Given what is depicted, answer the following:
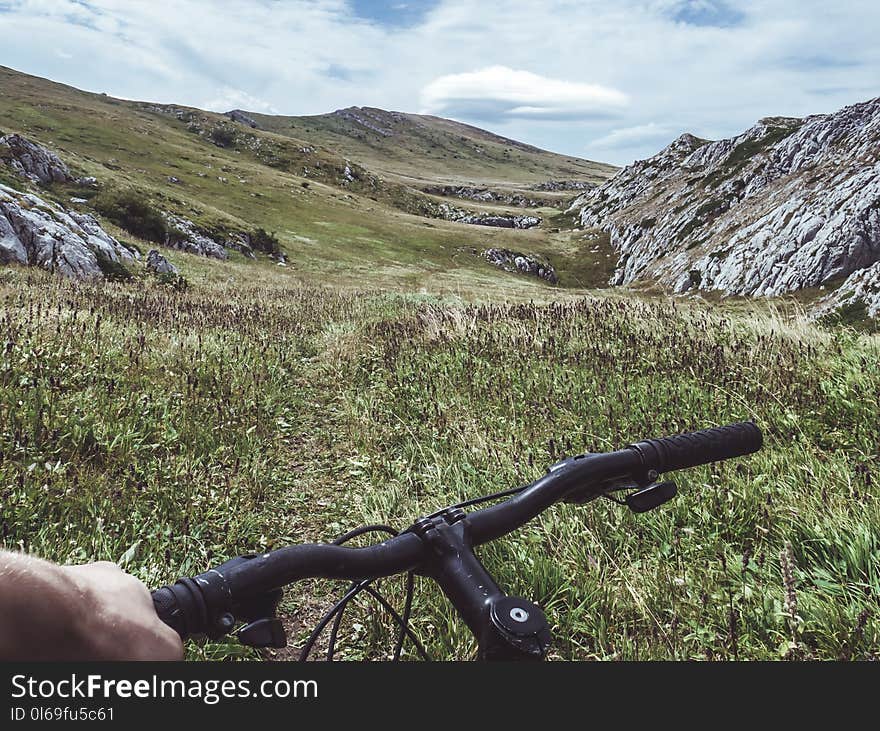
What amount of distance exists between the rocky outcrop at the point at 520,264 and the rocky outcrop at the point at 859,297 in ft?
161

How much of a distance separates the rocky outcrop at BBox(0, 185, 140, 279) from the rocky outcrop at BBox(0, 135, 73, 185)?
25.4 meters

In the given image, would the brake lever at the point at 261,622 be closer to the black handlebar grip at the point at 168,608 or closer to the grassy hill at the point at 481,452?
the black handlebar grip at the point at 168,608

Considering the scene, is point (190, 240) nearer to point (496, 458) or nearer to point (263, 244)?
point (263, 244)

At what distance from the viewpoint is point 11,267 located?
1762 cm

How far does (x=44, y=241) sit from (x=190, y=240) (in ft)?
73.3

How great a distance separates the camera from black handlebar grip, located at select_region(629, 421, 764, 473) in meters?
2.20

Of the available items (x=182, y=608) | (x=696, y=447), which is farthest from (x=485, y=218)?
(x=182, y=608)

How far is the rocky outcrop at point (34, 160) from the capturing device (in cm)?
4372

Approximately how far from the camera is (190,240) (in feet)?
139

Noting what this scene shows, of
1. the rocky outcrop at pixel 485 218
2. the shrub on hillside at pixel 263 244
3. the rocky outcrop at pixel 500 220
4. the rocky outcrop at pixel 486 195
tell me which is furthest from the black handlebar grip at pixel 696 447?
the rocky outcrop at pixel 486 195

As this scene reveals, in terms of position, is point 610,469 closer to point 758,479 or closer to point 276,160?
point 758,479

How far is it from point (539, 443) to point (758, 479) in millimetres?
2182

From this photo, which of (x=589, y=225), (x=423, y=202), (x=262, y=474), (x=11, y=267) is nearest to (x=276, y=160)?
(x=423, y=202)

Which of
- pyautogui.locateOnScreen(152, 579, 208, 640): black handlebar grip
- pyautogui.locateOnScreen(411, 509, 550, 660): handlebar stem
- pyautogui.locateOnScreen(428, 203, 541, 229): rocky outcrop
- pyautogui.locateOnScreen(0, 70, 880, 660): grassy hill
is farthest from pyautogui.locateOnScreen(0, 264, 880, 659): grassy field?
pyautogui.locateOnScreen(428, 203, 541, 229): rocky outcrop
